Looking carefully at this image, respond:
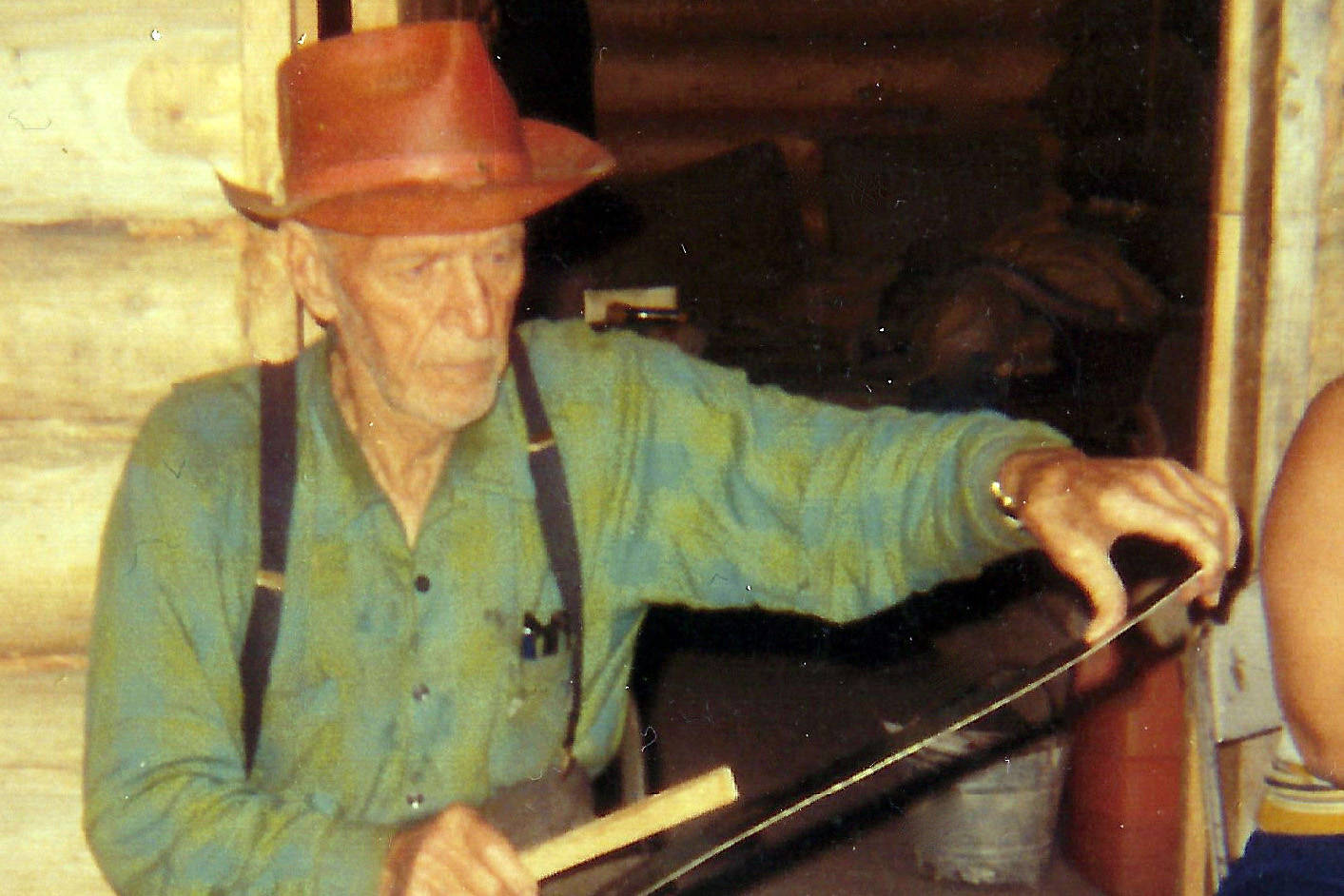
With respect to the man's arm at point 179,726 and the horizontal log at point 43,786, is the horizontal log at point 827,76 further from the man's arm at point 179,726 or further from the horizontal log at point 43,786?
the man's arm at point 179,726

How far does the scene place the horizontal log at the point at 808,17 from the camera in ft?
27.2

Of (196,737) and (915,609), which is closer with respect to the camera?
(196,737)

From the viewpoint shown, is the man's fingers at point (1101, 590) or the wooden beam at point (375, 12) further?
the wooden beam at point (375, 12)

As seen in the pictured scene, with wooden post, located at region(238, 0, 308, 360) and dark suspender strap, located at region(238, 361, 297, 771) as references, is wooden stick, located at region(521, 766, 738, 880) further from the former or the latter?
wooden post, located at region(238, 0, 308, 360)

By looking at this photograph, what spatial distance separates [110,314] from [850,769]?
4.84 feet

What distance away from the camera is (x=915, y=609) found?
6.30m

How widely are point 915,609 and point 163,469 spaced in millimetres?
4765

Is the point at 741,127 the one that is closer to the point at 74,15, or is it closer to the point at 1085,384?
the point at 1085,384

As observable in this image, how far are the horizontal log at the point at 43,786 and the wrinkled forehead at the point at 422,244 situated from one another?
92 cm

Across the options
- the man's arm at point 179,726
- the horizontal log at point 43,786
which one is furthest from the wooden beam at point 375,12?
the horizontal log at point 43,786

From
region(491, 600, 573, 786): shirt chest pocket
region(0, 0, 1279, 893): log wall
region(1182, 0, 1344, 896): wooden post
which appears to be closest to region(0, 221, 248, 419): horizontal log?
region(0, 0, 1279, 893): log wall

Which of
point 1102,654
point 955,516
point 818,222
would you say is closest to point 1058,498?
point 955,516

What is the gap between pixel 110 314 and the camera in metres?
2.26

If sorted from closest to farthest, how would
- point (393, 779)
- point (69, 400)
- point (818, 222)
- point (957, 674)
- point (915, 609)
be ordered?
point (393, 779) → point (69, 400) → point (957, 674) → point (915, 609) → point (818, 222)
